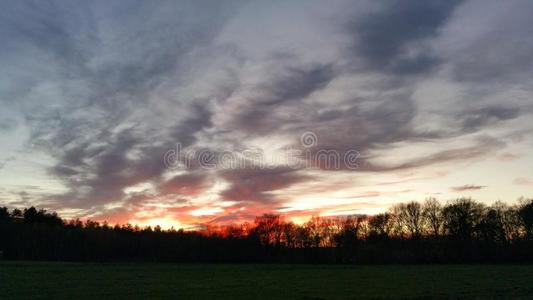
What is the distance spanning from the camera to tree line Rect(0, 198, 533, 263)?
393 feet

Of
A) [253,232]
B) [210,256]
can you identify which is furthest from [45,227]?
[253,232]

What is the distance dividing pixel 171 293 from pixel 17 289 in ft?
45.9

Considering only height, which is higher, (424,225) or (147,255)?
(424,225)

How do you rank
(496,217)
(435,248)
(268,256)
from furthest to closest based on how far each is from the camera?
(268,256), (496,217), (435,248)

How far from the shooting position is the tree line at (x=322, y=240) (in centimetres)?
11981

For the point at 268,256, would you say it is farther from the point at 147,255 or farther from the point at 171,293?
the point at 171,293

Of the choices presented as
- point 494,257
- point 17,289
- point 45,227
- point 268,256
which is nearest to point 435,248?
point 494,257

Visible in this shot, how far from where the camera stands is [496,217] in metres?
134

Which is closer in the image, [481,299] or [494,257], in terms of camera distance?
[481,299]

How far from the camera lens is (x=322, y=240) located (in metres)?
166

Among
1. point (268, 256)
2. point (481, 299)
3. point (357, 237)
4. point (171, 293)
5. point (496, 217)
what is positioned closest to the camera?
point (481, 299)

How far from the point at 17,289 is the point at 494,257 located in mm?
116994

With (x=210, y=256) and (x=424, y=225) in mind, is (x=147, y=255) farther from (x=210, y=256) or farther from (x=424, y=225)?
(x=424, y=225)

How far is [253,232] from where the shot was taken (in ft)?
559
